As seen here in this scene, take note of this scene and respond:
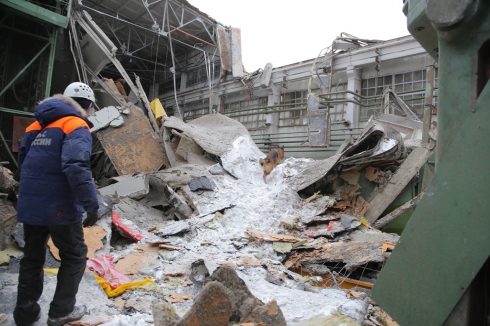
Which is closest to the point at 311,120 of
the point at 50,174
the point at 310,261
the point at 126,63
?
the point at 310,261

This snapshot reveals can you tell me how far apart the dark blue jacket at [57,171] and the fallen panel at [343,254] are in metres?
2.81

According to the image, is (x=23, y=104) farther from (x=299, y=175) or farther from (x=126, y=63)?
(x=126, y=63)

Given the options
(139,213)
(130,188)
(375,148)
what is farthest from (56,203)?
(375,148)

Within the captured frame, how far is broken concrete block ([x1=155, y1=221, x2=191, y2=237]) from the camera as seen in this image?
4703 millimetres

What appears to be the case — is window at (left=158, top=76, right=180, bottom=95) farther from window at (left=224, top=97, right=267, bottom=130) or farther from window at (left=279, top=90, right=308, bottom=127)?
window at (left=279, top=90, right=308, bottom=127)

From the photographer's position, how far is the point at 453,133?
1.23 meters

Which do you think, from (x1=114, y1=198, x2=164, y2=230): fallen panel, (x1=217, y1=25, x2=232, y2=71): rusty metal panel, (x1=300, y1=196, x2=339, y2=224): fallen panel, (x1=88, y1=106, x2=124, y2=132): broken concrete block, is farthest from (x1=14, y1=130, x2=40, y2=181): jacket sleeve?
(x1=217, y1=25, x2=232, y2=71): rusty metal panel

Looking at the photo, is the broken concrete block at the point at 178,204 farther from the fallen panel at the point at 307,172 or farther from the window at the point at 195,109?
the window at the point at 195,109

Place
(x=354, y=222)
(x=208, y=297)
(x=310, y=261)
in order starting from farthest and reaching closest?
(x=354, y=222), (x=310, y=261), (x=208, y=297)

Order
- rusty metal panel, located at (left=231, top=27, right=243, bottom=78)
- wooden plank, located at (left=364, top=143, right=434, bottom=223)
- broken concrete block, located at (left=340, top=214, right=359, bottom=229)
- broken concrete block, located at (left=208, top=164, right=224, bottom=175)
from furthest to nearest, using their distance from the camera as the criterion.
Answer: rusty metal panel, located at (left=231, top=27, right=243, bottom=78), broken concrete block, located at (left=208, top=164, right=224, bottom=175), wooden plank, located at (left=364, top=143, right=434, bottom=223), broken concrete block, located at (left=340, top=214, right=359, bottom=229)

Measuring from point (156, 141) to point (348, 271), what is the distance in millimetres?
5617

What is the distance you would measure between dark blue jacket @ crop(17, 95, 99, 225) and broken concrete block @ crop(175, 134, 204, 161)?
5.16 meters

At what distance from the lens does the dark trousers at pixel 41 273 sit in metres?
2.25

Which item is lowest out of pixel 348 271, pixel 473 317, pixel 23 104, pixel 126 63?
pixel 348 271
